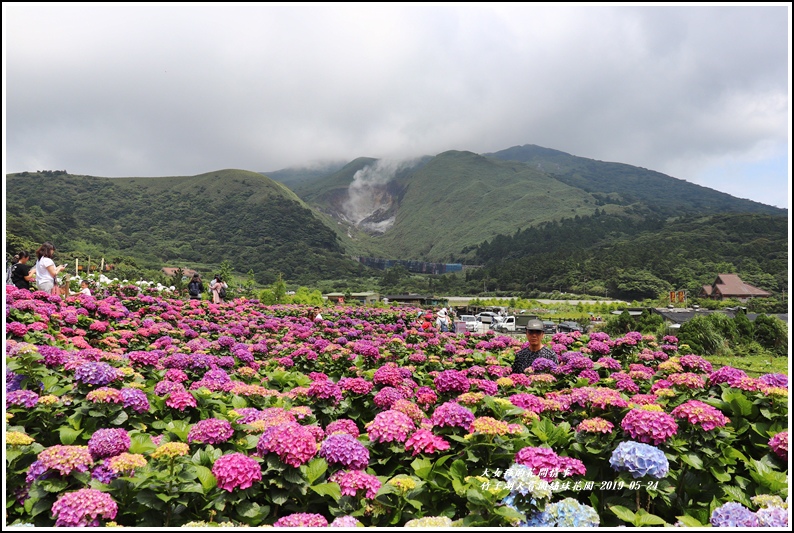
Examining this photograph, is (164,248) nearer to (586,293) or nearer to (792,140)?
(586,293)

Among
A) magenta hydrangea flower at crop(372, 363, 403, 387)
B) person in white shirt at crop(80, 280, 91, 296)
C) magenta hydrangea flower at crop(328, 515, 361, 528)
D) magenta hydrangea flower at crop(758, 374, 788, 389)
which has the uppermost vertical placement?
magenta hydrangea flower at crop(758, 374, 788, 389)

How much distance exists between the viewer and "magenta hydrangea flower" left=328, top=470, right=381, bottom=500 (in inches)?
88.0

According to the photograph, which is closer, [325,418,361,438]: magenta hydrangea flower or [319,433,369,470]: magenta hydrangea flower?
[319,433,369,470]: magenta hydrangea flower

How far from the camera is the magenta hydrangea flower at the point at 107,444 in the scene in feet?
7.84

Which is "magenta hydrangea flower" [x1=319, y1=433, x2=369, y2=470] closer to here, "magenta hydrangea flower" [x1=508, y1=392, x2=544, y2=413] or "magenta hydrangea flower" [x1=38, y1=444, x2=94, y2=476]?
"magenta hydrangea flower" [x1=38, y1=444, x2=94, y2=476]

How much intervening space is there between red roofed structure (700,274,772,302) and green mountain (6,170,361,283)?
247ft

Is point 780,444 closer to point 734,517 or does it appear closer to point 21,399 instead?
point 734,517

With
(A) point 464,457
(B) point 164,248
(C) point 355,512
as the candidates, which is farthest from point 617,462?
(B) point 164,248

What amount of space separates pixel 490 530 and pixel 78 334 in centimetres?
612

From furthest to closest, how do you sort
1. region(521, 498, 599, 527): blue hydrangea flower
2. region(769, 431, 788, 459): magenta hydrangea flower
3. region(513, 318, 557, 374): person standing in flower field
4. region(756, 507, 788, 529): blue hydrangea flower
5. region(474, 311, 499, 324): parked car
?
region(474, 311, 499, 324): parked car
region(513, 318, 557, 374): person standing in flower field
region(769, 431, 788, 459): magenta hydrangea flower
region(521, 498, 599, 527): blue hydrangea flower
region(756, 507, 788, 529): blue hydrangea flower

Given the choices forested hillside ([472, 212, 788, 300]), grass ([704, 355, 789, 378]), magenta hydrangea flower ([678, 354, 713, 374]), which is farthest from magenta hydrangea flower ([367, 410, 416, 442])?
forested hillside ([472, 212, 788, 300])

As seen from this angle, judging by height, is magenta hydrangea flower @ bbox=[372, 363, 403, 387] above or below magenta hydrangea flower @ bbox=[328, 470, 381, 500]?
above

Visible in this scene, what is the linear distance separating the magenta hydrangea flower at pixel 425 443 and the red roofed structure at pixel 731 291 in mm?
71074

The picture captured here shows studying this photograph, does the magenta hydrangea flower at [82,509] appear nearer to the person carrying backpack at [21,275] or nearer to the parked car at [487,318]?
the person carrying backpack at [21,275]
